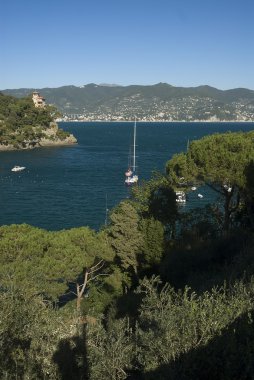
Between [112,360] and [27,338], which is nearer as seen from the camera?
[112,360]

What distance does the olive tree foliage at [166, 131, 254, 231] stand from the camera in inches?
608

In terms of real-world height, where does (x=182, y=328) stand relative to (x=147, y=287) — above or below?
above

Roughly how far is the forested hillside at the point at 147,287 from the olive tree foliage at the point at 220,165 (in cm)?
4

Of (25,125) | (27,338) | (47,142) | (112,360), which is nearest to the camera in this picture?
(112,360)

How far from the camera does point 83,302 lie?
14664 millimetres

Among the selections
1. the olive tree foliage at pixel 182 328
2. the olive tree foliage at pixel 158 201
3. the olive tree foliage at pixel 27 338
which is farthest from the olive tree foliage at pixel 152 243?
the olive tree foliage at pixel 182 328

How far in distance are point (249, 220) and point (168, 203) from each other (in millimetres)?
3151

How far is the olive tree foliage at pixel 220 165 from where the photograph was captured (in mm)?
15453

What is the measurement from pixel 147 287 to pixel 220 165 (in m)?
9.02

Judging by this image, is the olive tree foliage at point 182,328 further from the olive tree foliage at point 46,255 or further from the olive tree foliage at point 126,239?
the olive tree foliage at point 126,239

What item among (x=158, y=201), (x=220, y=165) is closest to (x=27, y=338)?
(x=158, y=201)

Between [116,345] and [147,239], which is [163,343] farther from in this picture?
[147,239]

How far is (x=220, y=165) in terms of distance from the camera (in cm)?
1579

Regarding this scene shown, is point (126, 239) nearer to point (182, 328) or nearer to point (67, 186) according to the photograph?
point (182, 328)
